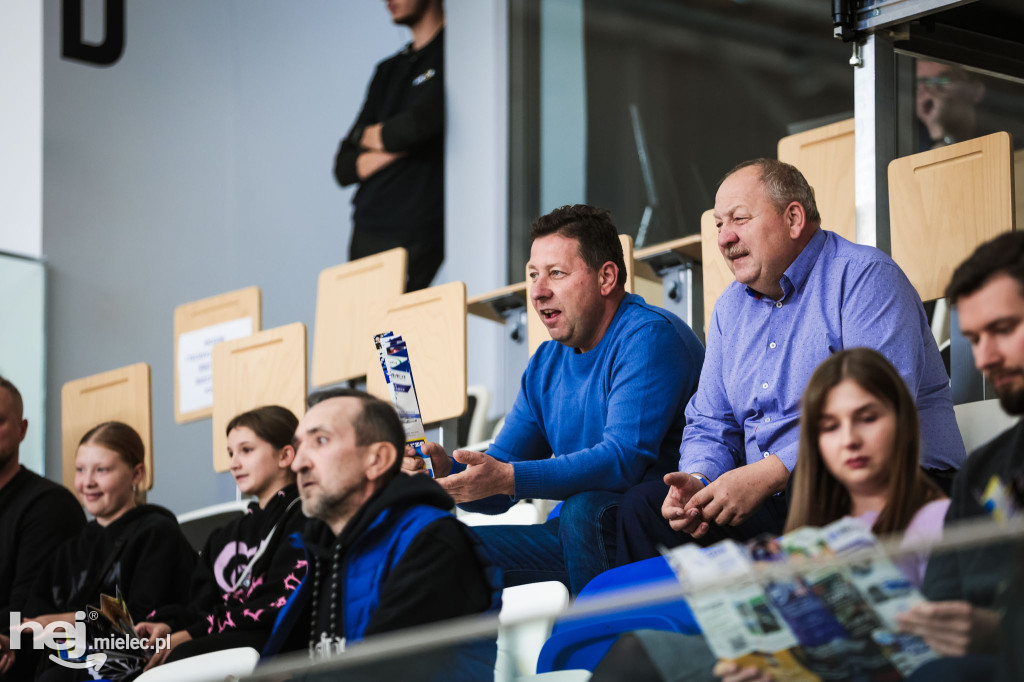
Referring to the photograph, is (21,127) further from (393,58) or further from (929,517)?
(929,517)

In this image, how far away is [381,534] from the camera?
191 centimetres

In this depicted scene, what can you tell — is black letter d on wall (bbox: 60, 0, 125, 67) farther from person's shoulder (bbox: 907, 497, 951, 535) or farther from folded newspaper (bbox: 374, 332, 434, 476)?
person's shoulder (bbox: 907, 497, 951, 535)

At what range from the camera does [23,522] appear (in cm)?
331

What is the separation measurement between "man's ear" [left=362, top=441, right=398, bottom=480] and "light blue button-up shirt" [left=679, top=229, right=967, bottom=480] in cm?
55

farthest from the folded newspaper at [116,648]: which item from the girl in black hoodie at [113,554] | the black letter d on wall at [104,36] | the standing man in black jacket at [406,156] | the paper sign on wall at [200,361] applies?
the black letter d on wall at [104,36]

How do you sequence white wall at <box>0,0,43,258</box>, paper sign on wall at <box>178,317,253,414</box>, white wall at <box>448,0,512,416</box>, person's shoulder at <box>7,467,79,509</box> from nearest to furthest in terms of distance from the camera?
person's shoulder at <box>7,467,79,509</box> < paper sign on wall at <box>178,317,253,414</box> < white wall at <box>448,0,512,416</box> < white wall at <box>0,0,43,258</box>

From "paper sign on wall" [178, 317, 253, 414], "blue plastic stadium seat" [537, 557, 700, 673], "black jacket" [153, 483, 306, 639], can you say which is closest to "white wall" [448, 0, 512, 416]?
"paper sign on wall" [178, 317, 253, 414]

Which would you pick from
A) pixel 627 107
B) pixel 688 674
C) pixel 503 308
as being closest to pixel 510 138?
pixel 627 107

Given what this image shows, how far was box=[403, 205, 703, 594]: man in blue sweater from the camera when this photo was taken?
2.22m

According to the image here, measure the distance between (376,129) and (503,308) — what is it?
1821 millimetres

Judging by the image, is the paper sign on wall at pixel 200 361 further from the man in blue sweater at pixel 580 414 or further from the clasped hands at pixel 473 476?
the clasped hands at pixel 473 476

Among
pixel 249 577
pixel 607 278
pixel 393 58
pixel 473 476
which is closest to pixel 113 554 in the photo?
pixel 249 577
